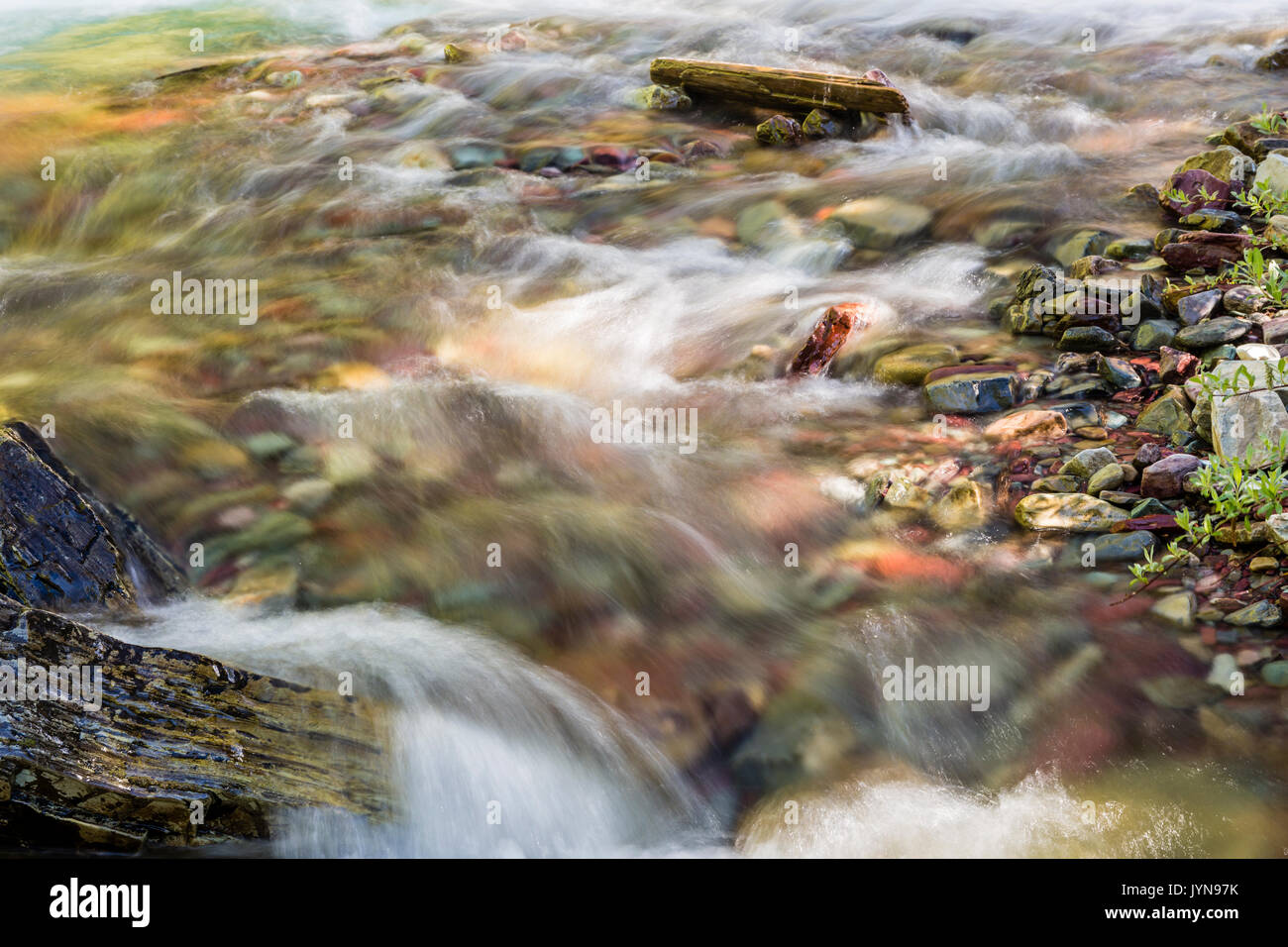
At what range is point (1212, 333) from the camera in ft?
18.2

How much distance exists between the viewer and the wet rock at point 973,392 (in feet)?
18.5

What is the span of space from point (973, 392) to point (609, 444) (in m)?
2.01

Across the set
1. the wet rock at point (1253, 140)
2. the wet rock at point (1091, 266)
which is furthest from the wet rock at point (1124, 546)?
the wet rock at point (1253, 140)

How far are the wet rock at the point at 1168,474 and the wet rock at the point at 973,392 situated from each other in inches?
38.5

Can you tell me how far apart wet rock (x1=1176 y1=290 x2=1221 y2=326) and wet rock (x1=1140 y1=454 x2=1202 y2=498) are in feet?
4.29

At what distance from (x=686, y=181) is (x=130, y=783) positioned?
6911 millimetres

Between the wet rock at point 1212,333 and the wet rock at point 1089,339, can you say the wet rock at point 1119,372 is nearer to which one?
the wet rock at point 1089,339

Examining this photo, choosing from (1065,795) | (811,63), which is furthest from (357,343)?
(811,63)

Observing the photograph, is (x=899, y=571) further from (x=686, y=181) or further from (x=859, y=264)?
(x=686, y=181)

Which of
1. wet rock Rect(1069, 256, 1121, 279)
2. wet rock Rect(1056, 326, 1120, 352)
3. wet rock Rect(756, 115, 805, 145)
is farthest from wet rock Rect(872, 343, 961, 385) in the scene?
wet rock Rect(756, 115, 805, 145)

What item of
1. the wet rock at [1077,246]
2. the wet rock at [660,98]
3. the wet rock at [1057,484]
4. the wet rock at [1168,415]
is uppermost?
the wet rock at [660,98]

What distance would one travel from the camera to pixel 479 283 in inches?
301

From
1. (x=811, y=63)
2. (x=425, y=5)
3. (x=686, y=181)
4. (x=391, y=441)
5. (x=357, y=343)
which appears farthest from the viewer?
(x=425, y=5)

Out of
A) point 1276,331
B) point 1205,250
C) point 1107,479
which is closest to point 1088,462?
point 1107,479
